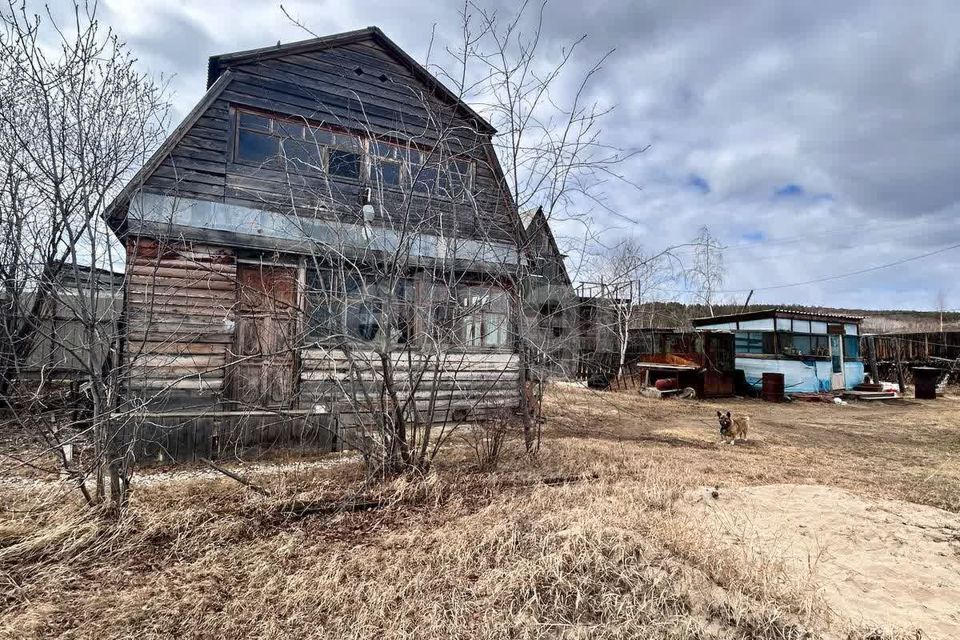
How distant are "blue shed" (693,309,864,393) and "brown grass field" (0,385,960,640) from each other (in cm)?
1062

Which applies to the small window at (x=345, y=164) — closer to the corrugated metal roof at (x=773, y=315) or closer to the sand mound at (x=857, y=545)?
the sand mound at (x=857, y=545)

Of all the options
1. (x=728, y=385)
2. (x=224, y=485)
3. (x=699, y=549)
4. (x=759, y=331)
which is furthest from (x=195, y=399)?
(x=759, y=331)

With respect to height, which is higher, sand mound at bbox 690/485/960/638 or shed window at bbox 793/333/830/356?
shed window at bbox 793/333/830/356

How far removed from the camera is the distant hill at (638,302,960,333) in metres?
27.5

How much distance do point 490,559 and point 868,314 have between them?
43005 millimetres

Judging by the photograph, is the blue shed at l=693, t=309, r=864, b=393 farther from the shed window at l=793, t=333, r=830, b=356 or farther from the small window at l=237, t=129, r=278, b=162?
the small window at l=237, t=129, r=278, b=162

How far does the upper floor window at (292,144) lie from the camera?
7.57 m

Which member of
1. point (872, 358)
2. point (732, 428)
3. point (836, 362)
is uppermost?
point (872, 358)

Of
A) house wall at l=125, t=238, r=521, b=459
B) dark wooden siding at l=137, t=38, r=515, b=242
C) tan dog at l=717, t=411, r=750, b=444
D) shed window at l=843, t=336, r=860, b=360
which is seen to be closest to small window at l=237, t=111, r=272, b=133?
dark wooden siding at l=137, t=38, r=515, b=242

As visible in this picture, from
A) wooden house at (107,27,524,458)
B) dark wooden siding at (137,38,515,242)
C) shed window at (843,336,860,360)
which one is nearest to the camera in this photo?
wooden house at (107,27,524,458)

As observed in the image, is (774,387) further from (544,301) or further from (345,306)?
(345,306)

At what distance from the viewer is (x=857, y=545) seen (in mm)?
3668

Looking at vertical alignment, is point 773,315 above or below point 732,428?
above

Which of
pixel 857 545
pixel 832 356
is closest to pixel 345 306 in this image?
pixel 857 545
